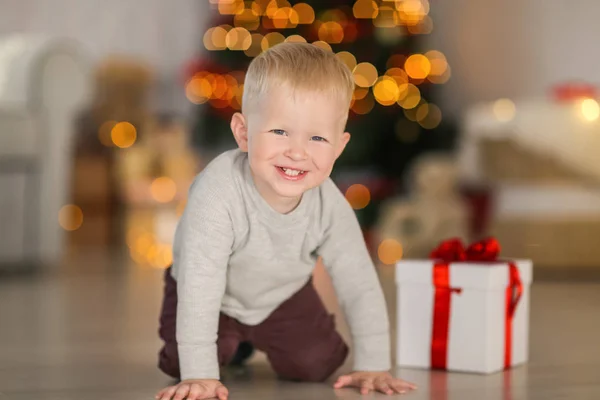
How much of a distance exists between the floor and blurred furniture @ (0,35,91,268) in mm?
239

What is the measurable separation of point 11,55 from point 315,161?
8.70ft

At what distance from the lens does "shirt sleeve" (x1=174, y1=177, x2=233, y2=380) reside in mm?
1604

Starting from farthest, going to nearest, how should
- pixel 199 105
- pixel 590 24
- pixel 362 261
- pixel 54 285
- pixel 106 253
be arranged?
pixel 199 105 < pixel 106 253 < pixel 590 24 < pixel 54 285 < pixel 362 261

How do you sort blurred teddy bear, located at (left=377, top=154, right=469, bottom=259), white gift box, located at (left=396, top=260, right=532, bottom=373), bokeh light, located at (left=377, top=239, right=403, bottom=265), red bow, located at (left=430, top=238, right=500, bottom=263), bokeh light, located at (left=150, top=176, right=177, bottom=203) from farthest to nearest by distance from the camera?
1. bokeh light, located at (left=150, top=176, right=177, bottom=203)
2. bokeh light, located at (left=377, top=239, right=403, bottom=265)
3. blurred teddy bear, located at (left=377, top=154, right=469, bottom=259)
4. red bow, located at (left=430, top=238, right=500, bottom=263)
5. white gift box, located at (left=396, top=260, right=532, bottom=373)

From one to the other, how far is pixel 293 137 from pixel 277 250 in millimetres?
225

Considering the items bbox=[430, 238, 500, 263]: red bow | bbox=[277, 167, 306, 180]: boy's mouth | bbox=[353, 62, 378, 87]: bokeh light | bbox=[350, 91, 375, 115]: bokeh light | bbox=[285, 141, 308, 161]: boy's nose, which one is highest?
bbox=[353, 62, 378, 87]: bokeh light

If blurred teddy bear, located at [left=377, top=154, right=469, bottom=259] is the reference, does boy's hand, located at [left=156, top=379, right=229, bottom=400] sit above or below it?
below

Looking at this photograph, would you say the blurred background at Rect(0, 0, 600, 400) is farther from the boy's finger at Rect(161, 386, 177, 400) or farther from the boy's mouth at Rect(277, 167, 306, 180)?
the boy's mouth at Rect(277, 167, 306, 180)

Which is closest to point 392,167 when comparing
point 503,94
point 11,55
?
point 503,94

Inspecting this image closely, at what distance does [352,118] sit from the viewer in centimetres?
532

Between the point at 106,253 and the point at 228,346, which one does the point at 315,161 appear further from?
the point at 106,253

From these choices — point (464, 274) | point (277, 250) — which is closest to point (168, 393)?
point (277, 250)

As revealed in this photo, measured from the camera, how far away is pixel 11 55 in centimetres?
395

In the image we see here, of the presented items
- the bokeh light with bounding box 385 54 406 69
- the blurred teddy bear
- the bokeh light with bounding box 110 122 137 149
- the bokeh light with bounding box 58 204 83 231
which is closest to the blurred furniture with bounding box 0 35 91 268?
the blurred teddy bear
